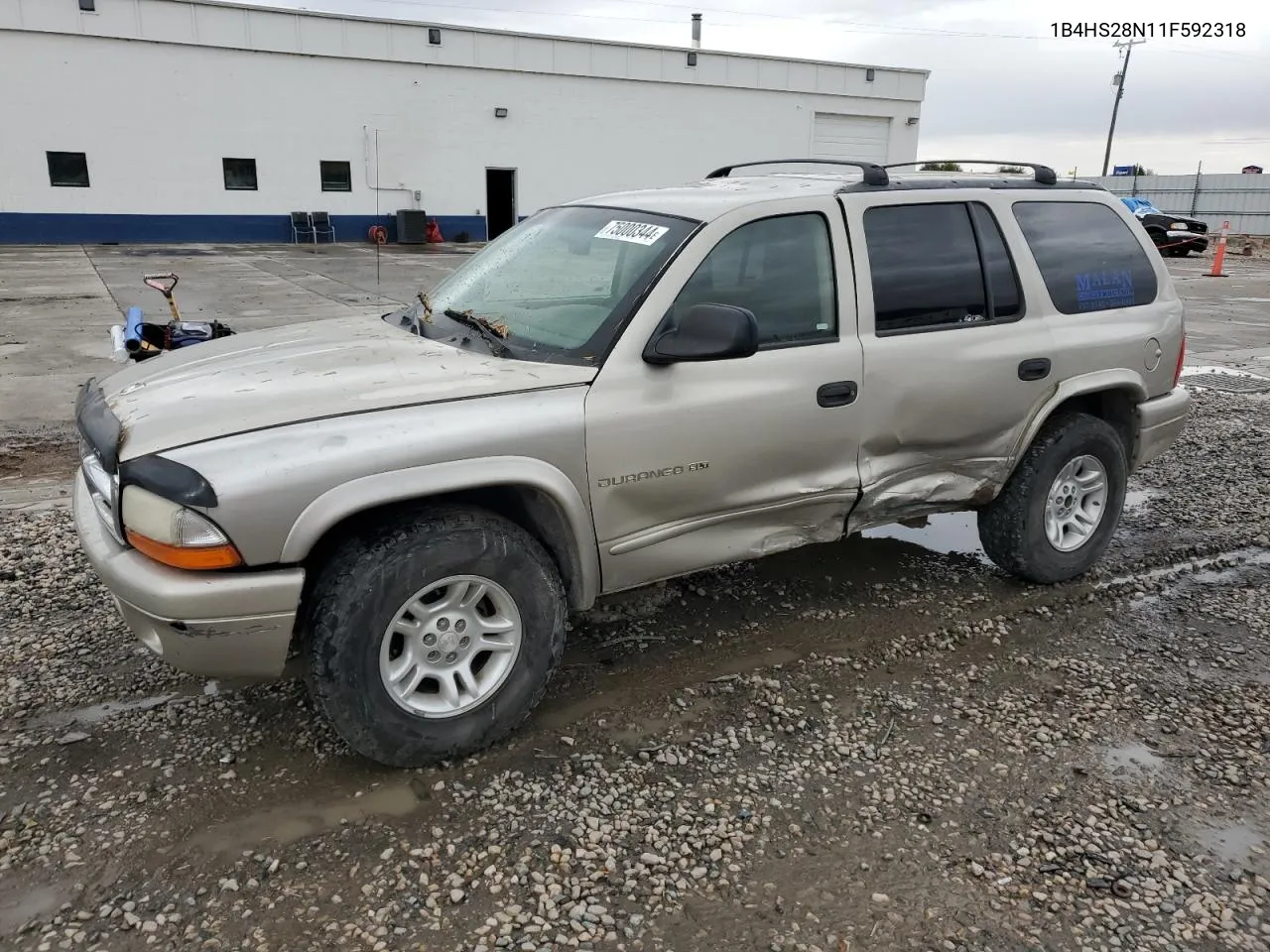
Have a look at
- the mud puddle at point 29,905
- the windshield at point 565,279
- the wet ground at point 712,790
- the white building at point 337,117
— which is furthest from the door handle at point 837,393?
the white building at point 337,117

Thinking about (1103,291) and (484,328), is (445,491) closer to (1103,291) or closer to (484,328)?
(484,328)

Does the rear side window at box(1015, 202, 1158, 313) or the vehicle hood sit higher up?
the rear side window at box(1015, 202, 1158, 313)

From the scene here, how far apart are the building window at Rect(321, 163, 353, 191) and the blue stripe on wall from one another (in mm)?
830

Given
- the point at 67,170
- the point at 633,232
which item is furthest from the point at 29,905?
the point at 67,170

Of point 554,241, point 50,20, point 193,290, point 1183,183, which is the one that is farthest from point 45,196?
point 1183,183

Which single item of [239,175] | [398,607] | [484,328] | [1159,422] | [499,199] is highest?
[239,175]

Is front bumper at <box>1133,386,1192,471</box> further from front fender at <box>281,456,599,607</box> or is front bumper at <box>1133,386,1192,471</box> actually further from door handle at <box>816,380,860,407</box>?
front fender at <box>281,456,599,607</box>

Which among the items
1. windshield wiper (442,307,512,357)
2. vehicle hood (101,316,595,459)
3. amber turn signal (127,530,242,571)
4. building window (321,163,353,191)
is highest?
building window (321,163,353,191)

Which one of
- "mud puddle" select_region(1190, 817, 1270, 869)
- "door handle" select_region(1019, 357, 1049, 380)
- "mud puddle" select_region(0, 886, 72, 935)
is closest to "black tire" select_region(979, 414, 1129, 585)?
"door handle" select_region(1019, 357, 1049, 380)

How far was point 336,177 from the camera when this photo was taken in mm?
28625

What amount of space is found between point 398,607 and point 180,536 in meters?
0.64

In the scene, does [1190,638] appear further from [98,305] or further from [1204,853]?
[98,305]

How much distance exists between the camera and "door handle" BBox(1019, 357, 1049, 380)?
412cm

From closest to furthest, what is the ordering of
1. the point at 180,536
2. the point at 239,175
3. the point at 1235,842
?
the point at 180,536 < the point at 1235,842 < the point at 239,175
